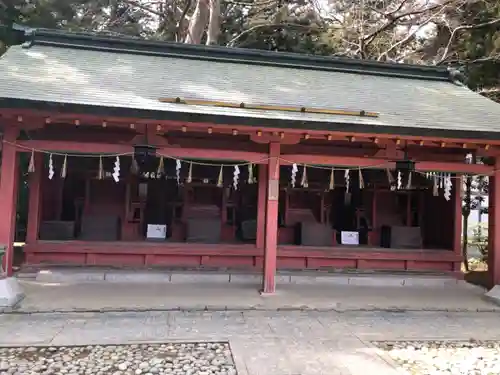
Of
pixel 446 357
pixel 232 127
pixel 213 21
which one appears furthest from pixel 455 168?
pixel 213 21

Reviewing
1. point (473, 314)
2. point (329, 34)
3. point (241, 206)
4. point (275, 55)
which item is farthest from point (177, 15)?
point (473, 314)

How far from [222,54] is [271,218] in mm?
4792

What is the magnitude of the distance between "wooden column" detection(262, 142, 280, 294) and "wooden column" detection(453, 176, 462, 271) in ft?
13.8

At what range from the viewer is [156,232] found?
8.43 meters

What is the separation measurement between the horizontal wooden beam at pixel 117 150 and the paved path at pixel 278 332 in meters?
2.35

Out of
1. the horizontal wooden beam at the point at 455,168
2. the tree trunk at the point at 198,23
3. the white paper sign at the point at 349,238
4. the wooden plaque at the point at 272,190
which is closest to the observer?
the wooden plaque at the point at 272,190

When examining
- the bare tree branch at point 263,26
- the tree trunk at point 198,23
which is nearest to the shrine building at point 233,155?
the tree trunk at point 198,23

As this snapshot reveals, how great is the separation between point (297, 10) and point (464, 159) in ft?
33.1

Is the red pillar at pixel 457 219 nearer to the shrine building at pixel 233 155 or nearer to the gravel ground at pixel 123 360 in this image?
the shrine building at pixel 233 155

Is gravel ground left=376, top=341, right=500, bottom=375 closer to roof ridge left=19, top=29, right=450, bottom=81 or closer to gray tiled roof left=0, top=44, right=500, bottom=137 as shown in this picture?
gray tiled roof left=0, top=44, right=500, bottom=137

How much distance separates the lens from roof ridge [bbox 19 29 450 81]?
888cm

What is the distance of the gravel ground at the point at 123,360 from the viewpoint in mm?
3756

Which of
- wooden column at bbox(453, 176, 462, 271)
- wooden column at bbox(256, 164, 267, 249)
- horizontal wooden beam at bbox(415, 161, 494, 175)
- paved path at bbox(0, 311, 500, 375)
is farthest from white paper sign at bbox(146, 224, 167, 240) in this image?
wooden column at bbox(453, 176, 462, 271)

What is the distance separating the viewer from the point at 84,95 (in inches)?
238
